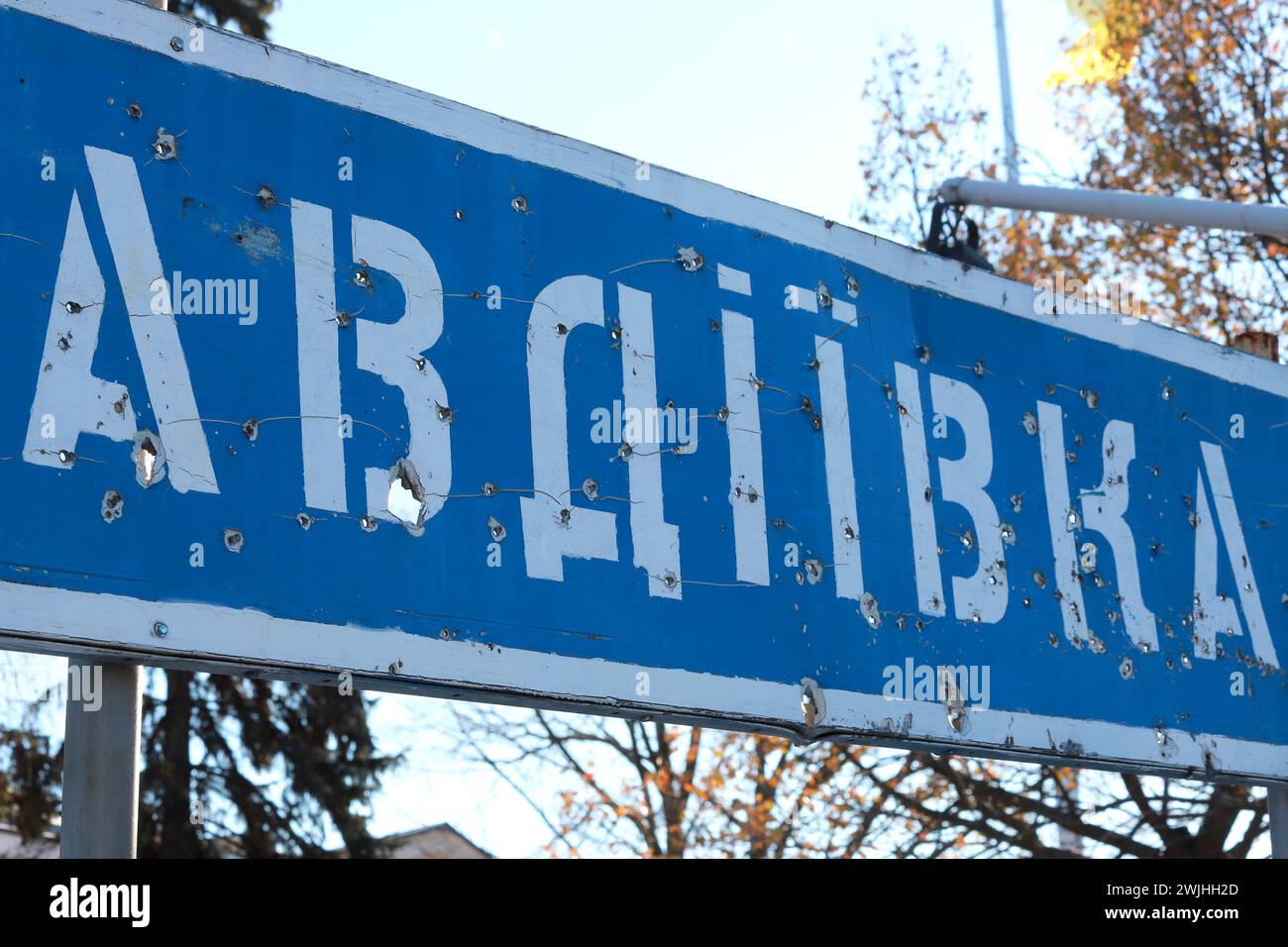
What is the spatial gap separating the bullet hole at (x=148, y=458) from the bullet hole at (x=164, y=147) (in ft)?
1.31

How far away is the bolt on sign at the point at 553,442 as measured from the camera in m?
2.11

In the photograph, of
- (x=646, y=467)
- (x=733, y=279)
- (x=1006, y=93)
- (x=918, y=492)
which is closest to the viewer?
(x=646, y=467)

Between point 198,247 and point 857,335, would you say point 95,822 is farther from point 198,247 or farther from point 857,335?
point 857,335

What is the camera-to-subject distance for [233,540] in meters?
2.14

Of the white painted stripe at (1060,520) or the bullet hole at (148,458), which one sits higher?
the white painted stripe at (1060,520)

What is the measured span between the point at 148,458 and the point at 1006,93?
809 inches

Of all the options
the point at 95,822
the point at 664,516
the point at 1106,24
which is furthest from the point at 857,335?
the point at 1106,24

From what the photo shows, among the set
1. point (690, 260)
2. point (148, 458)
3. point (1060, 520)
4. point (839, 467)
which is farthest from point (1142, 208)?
point (148, 458)

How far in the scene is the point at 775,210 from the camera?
3.00 meters

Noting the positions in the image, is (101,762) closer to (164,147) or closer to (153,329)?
(153,329)

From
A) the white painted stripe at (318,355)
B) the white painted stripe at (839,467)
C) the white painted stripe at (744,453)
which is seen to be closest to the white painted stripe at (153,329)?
the white painted stripe at (318,355)

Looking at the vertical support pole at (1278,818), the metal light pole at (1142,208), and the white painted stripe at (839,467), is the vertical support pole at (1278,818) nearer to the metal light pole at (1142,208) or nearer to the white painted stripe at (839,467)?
the metal light pole at (1142,208)

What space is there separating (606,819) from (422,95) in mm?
17740
